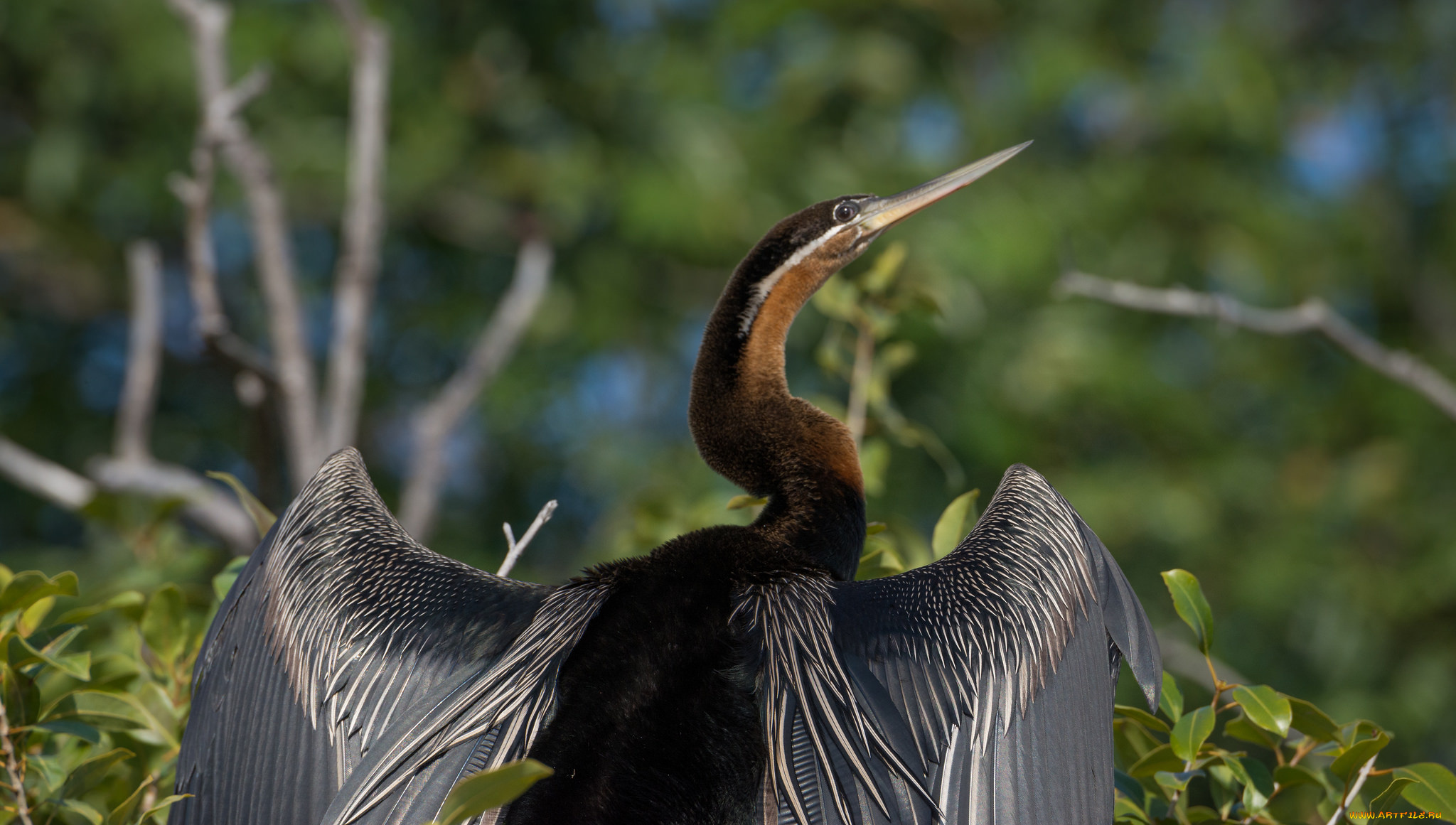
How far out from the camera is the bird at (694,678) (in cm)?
162

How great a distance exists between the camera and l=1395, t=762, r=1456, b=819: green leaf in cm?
152

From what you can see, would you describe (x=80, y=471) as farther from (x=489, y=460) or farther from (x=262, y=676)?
(x=262, y=676)

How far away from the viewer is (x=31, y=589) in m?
1.89

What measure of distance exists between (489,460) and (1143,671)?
7.29 metres

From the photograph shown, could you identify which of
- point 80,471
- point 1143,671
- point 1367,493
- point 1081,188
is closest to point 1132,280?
point 1081,188

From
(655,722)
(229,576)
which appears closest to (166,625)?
(229,576)

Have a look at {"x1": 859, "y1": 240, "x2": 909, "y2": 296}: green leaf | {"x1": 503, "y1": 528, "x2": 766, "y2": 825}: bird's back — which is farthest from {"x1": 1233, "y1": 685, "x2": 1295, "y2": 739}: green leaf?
{"x1": 859, "y1": 240, "x2": 909, "y2": 296}: green leaf

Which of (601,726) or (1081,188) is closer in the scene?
(601,726)

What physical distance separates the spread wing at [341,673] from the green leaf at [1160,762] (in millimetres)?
808

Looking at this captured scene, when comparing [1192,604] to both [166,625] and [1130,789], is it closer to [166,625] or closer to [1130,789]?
[1130,789]

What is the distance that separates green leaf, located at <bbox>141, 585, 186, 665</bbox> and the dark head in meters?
0.96

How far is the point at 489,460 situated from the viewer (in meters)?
8.74

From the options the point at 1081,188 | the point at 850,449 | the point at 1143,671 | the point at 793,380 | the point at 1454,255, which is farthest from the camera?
the point at 1454,255

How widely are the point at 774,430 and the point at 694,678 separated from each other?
0.68m
